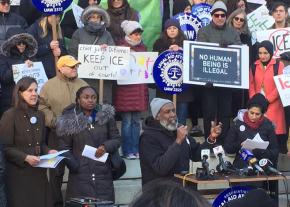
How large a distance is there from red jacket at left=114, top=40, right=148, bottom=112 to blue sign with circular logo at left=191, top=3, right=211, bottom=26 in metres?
1.40

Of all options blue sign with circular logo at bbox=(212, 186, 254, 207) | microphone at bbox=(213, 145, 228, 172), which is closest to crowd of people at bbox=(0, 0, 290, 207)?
microphone at bbox=(213, 145, 228, 172)

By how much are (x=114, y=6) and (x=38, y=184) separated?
3216 millimetres

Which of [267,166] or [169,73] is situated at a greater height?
[169,73]

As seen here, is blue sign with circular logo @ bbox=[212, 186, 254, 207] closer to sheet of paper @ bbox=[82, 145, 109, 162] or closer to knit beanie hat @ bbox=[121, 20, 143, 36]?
sheet of paper @ bbox=[82, 145, 109, 162]

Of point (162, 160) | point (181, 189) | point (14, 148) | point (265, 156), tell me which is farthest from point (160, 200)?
point (265, 156)

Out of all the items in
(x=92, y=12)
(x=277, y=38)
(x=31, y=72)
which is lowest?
(x=31, y=72)

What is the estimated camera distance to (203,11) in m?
9.73

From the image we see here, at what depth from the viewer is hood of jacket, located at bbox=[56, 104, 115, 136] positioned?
6586mm

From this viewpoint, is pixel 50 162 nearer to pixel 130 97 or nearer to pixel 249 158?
pixel 249 158

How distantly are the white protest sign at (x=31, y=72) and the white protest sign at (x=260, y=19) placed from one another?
3.37 meters

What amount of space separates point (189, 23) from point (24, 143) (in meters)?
3.73

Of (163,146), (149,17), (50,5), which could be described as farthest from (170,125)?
(149,17)

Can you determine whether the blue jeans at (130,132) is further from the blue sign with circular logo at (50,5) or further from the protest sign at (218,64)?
the blue sign with circular logo at (50,5)

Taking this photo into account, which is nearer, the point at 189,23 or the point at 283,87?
the point at 283,87
